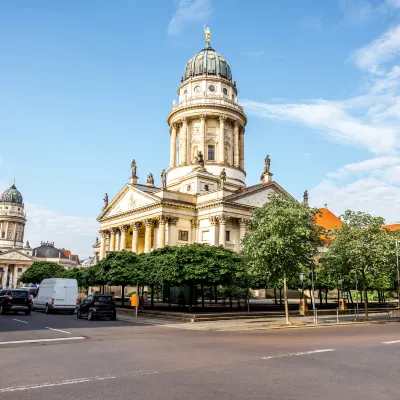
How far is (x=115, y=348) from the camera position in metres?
14.3

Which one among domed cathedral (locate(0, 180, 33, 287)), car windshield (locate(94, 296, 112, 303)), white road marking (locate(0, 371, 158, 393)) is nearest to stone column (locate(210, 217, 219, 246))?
car windshield (locate(94, 296, 112, 303))

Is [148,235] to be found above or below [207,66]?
below

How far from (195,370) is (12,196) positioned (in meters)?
166

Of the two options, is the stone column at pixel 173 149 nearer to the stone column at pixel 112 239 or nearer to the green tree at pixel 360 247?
the stone column at pixel 112 239

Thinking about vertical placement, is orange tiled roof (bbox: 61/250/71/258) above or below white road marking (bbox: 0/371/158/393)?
above

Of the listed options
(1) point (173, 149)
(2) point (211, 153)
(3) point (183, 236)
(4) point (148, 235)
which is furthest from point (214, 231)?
(1) point (173, 149)

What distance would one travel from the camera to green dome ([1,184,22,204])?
524 feet

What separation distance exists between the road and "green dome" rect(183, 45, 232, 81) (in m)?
64.8

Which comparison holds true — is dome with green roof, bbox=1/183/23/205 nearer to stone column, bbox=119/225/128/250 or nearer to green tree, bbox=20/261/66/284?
green tree, bbox=20/261/66/284

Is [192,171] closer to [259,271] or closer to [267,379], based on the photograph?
[259,271]

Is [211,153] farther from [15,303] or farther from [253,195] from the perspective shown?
[15,303]

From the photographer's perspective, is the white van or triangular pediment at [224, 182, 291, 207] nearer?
the white van

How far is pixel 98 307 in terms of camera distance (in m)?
27.8

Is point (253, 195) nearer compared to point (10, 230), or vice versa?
point (253, 195)
